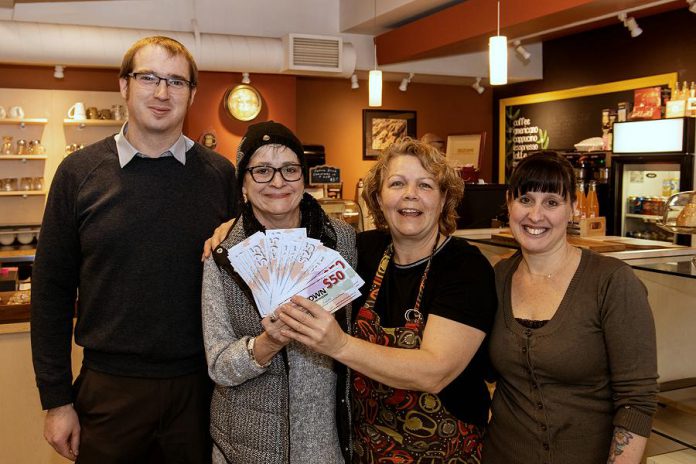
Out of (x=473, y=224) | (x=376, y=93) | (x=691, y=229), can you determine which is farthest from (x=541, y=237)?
(x=376, y=93)

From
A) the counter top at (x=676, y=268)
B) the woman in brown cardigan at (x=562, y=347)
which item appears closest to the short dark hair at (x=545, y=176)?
the woman in brown cardigan at (x=562, y=347)

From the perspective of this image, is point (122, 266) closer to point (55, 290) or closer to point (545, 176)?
point (55, 290)

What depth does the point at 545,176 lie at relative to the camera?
1.86 m

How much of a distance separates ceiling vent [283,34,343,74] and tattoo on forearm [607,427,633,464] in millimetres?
5829

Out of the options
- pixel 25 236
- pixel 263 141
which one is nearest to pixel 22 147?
pixel 25 236

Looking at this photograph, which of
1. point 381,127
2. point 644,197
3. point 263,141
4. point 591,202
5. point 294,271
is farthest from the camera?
point 381,127

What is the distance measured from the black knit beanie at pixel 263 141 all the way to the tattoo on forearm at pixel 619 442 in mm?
1104

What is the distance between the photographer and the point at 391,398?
1793 mm

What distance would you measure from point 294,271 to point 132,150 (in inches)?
29.3

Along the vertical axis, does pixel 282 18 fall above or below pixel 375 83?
above

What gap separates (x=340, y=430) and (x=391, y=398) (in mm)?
164

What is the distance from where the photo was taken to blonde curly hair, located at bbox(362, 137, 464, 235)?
1.84 metres

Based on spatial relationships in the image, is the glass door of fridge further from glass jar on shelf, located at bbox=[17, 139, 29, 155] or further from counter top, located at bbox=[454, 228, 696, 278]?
glass jar on shelf, located at bbox=[17, 139, 29, 155]

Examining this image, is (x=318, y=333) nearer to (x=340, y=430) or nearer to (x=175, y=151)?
(x=340, y=430)
